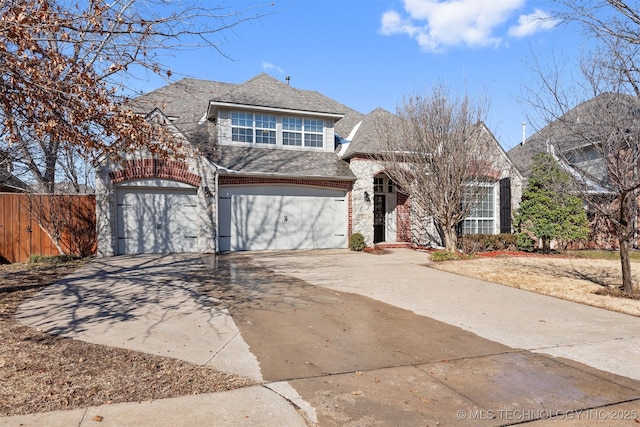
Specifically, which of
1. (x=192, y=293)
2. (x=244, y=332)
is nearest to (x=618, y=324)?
(x=244, y=332)

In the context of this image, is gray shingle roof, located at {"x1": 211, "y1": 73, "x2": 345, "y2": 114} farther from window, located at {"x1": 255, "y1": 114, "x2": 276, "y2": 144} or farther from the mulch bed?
the mulch bed

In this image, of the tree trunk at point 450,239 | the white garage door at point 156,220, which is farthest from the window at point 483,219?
the white garage door at point 156,220

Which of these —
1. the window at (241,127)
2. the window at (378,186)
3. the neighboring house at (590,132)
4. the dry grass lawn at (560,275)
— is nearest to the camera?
the neighboring house at (590,132)

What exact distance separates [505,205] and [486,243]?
11.0 feet

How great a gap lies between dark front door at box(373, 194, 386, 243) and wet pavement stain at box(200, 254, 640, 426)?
39.4 feet

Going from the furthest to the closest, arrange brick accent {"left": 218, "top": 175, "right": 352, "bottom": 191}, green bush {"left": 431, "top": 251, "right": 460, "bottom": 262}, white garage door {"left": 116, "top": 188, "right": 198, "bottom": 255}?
1. brick accent {"left": 218, "top": 175, "right": 352, "bottom": 191}
2. white garage door {"left": 116, "top": 188, "right": 198, "bottom": 255}
3. green bush {"left": 431, "top": 251, "right": 460, "bottom": 262}

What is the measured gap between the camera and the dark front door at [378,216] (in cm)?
1906

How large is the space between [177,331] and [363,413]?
123 inches

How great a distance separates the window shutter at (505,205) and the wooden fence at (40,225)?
54.9ft

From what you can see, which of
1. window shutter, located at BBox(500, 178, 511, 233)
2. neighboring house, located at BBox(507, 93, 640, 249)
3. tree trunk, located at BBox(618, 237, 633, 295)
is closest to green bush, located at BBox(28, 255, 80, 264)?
neighboring house, located at BBox(507, 93, 640, 249)

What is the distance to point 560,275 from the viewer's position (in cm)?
1108

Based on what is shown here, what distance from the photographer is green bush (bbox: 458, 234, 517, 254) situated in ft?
52.0

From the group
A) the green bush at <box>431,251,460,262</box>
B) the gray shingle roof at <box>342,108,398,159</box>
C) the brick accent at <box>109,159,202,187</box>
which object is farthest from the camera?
the gray shingle roof at <box>342,108,398,159</box>

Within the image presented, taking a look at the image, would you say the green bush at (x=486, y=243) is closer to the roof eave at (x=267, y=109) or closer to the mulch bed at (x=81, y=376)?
the roof eave at (x=267, y=109)
